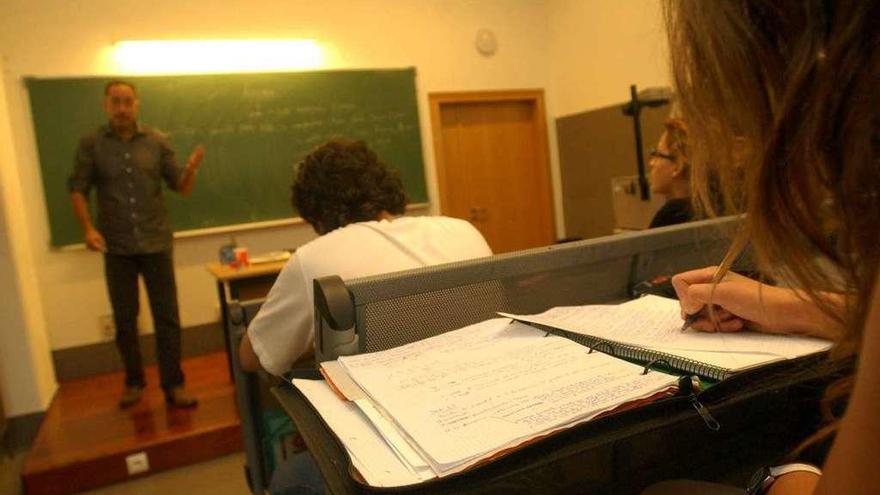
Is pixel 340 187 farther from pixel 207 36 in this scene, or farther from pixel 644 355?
pixel 207 36

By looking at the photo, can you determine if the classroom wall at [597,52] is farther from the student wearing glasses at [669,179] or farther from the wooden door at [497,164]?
the student wearing glasses at [669,179]

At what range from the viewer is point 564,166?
16.9 ft

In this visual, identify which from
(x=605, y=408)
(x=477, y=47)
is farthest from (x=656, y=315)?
(x=477, y=47)

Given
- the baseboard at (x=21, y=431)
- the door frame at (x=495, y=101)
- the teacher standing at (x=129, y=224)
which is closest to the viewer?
the baseboard at (x=21, y=431)

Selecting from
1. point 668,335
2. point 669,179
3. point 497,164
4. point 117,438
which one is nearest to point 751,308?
point 668,335

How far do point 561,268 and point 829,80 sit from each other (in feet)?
1.82

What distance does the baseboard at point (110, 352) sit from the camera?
374cm

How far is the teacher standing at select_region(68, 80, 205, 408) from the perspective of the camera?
291 centimetres

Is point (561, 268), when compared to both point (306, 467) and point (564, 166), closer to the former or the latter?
point (306, 467)

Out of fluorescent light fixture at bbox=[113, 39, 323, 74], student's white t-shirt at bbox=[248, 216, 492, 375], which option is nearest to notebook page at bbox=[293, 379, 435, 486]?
student's white t-shirt at bbox=[248, 216, 492, 375]

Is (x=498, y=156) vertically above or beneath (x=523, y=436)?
above

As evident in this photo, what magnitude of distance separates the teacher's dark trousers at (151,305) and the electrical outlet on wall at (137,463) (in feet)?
1.46

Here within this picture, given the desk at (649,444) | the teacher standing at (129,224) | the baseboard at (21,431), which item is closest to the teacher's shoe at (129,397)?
the teacher standing at (129,224)

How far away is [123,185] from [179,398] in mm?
1069
